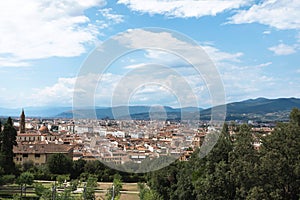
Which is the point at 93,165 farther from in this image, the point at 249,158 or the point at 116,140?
the point at 249,158

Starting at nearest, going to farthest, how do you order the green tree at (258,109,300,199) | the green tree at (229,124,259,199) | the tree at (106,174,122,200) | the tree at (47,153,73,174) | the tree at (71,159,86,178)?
the green tree at (258,109,300,199) < the green tree at (229,124,259,199) < the tree at (106,174,122,200) < the tree at (71,159,86,178) < the tree at (47,153,73,174)

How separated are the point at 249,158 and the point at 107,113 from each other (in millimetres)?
3410

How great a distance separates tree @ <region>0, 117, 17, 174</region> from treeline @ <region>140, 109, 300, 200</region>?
25.7 feet

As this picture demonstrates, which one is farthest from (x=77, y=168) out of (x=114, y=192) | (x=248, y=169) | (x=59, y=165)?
(x=248, y=169)

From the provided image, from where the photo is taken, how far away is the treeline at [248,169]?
843cm

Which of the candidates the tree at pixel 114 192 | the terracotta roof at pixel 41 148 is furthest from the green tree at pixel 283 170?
the terracotta roof at pixel 41 148

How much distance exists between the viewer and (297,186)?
8.39m

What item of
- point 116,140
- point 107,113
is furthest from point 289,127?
point 116,140

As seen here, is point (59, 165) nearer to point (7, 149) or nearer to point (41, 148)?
point (7, 149)

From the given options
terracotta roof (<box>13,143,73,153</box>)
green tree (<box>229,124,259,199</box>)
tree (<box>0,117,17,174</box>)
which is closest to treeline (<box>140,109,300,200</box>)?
green tree (<box>229,124,259,199</box>)

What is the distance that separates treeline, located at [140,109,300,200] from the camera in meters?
8.43

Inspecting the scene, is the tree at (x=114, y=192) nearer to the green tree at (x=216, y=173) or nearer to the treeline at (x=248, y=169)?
the treeline at (x=248, y=169)

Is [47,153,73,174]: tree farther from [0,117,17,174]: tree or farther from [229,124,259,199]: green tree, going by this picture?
[229,124,259,199]: green tree

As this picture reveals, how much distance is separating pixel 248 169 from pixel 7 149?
1200 cm
